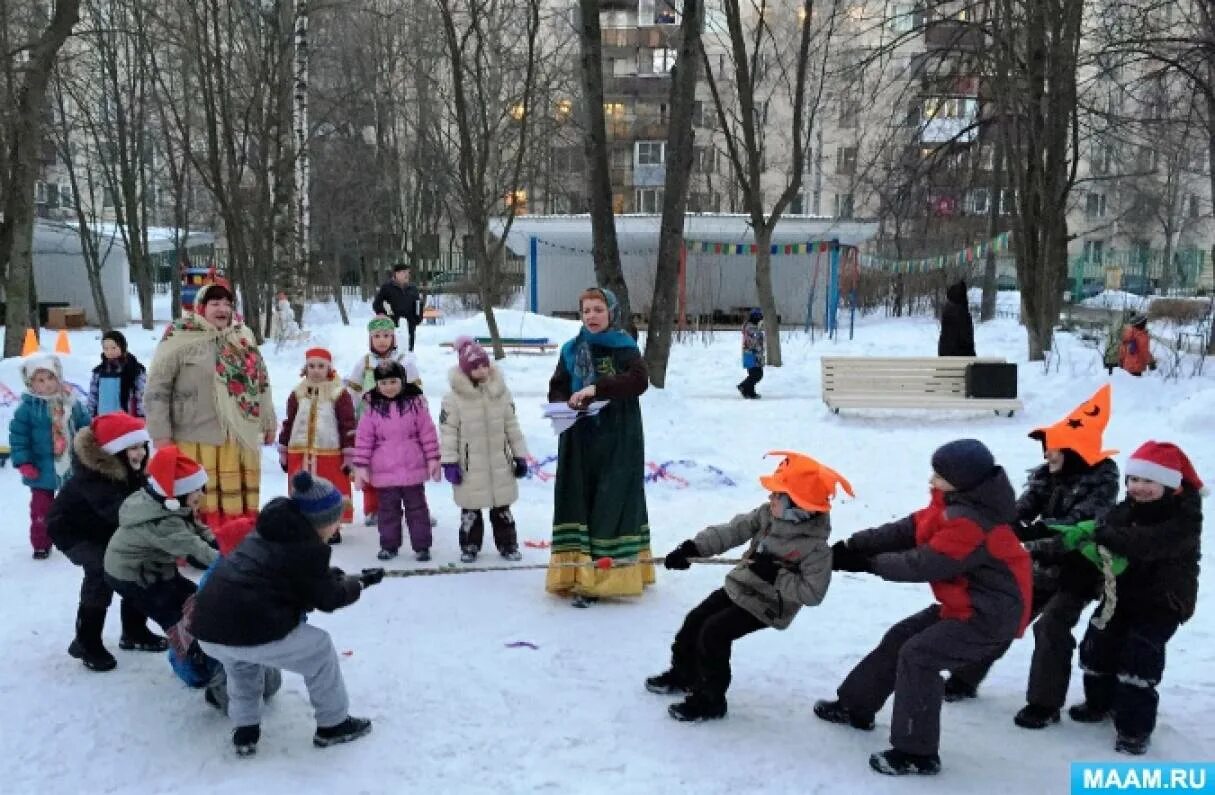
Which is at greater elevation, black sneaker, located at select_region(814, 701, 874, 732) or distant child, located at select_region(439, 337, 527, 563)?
distant child, located at select_region(439, 337, 527, 563)

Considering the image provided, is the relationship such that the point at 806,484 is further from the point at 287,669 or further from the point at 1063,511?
the point at 287,669

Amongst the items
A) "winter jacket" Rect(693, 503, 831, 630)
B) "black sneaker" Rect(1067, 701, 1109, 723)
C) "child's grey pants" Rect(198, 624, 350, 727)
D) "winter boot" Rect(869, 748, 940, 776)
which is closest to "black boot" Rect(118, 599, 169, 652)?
"child's grey pants" Rect(198, 624, 350, 727)

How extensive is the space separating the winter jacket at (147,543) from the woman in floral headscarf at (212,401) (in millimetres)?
1656

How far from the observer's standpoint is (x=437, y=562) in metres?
6.22

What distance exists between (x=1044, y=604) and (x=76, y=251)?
26771 millimetres

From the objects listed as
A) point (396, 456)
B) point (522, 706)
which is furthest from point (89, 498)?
point (522, 706)

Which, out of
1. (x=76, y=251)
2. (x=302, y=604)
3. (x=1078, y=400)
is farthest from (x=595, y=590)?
(x=76, y=251)

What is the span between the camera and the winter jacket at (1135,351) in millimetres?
12469

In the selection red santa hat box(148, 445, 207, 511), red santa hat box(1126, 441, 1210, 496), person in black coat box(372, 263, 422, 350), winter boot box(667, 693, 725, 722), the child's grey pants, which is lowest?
winter boot box(667, 693, 725, 722)

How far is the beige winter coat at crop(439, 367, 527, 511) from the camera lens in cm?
609

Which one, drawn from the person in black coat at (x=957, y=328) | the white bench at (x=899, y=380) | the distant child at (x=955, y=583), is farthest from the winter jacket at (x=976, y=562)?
the person in black coat at (x=957, y=328)

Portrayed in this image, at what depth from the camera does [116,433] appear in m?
4.44

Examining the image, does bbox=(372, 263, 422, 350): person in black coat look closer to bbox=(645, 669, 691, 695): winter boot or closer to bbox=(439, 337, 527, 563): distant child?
bbox=(439, 337, 527, 563): distant child

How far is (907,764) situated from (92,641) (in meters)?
3.57
